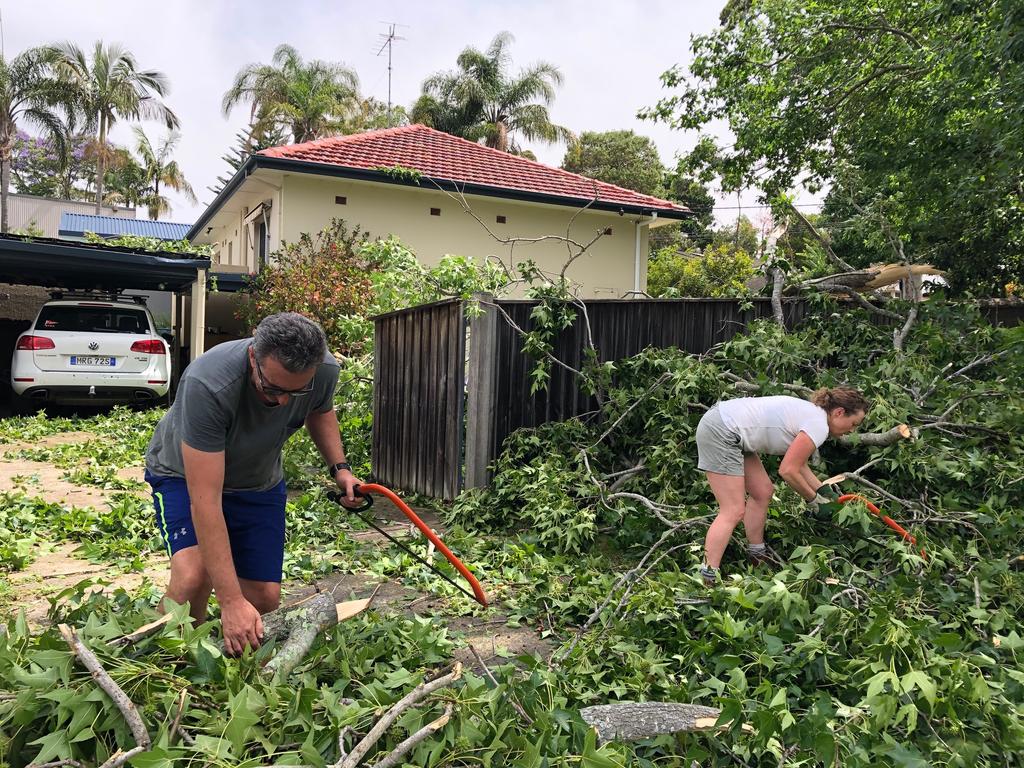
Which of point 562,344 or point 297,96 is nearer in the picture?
point 562,344

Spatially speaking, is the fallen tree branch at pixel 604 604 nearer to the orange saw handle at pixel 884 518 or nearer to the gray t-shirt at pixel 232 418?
the orange saw handle at pixel 884 518

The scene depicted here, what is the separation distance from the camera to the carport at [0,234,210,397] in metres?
11.8

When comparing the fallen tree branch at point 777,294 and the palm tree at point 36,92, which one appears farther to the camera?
the palm tree at point 36,92

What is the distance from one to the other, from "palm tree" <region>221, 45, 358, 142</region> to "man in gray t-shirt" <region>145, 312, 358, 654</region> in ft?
94.6

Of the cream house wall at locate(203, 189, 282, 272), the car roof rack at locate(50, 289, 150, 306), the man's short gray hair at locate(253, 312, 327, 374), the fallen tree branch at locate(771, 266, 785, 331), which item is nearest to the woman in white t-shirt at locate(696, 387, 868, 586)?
the fallen tree branch at locate(771, 266, 785, 331)

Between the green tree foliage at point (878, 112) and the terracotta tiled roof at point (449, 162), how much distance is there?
3.64 meters

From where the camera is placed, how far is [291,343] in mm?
2623

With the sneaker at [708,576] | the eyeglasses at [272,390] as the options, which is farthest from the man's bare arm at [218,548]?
the sneaker at [708,576]

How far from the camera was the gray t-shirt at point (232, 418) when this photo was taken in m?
2.72

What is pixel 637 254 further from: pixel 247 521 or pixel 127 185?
pixel 127 185

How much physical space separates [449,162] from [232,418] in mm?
14927

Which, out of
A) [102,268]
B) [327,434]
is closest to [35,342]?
[102,268]

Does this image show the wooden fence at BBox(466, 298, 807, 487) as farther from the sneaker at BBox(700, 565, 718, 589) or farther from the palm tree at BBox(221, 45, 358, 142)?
the palm tree at BBox(221, 45, 358, 142)

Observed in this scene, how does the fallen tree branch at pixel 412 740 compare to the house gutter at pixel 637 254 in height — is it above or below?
below
